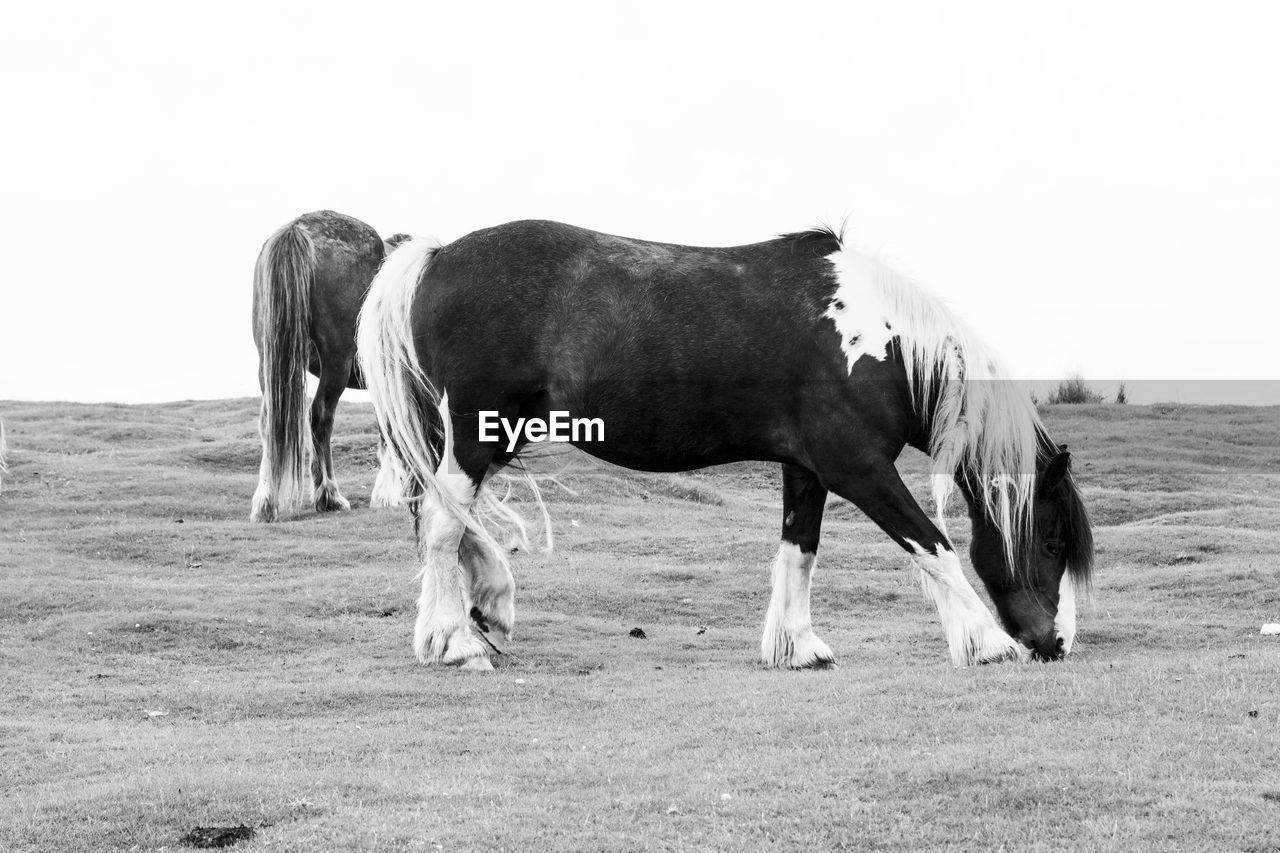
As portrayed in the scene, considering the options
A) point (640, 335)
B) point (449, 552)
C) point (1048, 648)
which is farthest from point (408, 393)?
point (1048, 648)

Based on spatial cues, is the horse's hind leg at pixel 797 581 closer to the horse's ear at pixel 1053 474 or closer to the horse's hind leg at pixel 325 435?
the horse's ear at pixel 1053 474

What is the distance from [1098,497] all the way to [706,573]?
7551 mm

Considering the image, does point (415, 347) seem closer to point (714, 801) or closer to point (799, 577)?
point (799, 577)

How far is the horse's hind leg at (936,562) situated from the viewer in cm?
788

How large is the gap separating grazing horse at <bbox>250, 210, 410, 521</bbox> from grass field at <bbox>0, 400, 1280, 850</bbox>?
643mm

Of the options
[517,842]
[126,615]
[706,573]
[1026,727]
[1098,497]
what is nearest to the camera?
[517,842]

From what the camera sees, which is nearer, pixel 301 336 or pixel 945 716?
pixel 945 716

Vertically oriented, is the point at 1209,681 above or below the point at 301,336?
below

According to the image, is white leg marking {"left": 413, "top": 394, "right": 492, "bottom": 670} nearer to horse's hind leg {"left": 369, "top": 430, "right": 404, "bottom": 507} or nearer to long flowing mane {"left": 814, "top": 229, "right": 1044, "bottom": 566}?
long flowing mane {"left": 814, "top": 229, "right": 1044, "bottom": 566}

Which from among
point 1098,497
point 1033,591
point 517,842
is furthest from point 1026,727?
point 1098,497

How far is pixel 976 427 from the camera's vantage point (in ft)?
26.8

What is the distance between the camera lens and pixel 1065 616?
26.8 ft

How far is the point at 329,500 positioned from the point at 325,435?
91 centimetres

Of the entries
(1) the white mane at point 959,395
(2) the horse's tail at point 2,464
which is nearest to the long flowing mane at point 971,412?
(1) the white mane at point 959,395
